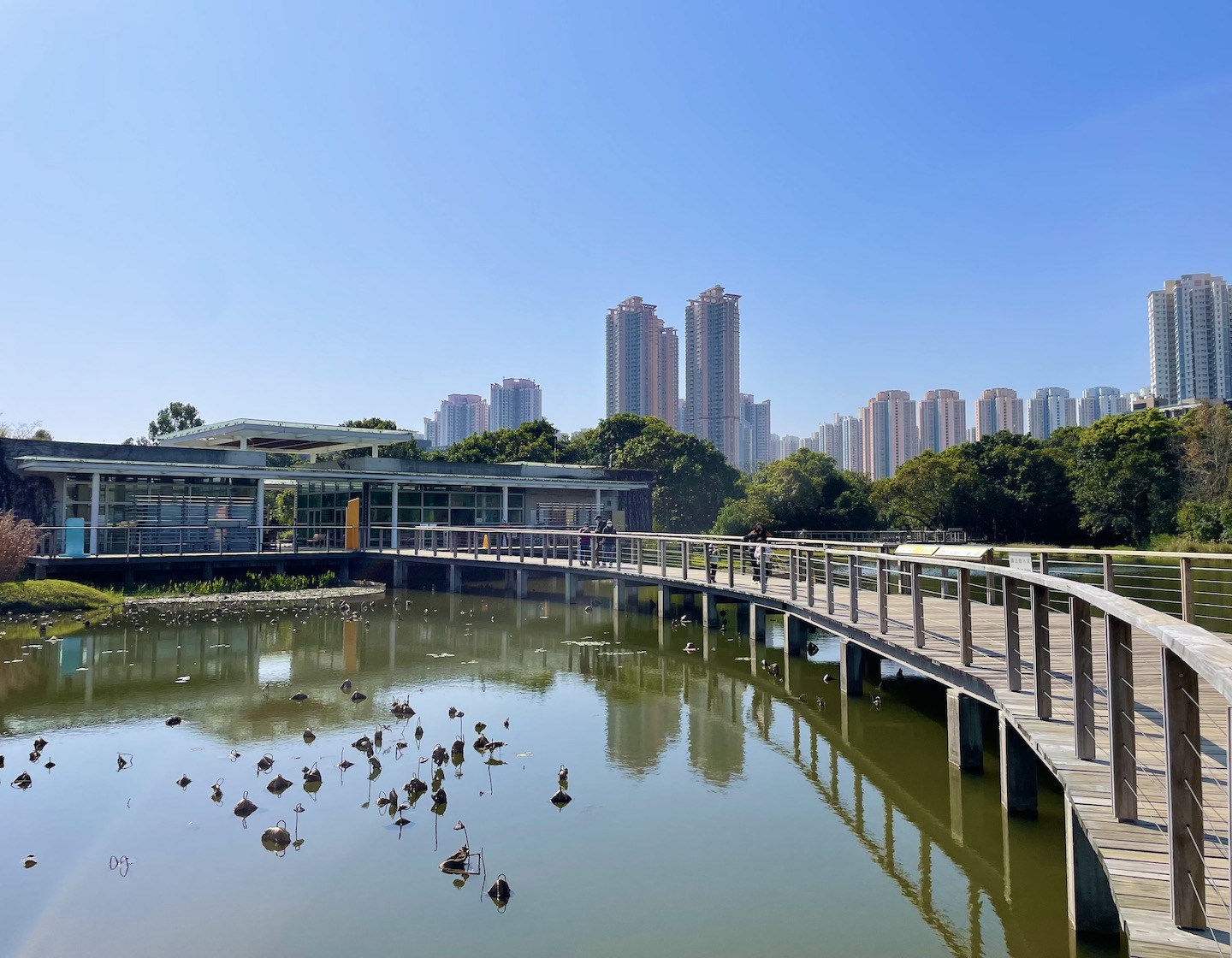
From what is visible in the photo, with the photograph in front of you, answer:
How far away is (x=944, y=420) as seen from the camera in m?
123

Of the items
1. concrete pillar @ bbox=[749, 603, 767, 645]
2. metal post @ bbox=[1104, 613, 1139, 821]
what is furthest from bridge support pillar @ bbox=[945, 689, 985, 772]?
concrete pillar @ bbox=[749, 603, 767, 645]

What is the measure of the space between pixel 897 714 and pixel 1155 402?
105 m

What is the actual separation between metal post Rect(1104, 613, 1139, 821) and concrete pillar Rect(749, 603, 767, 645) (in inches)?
437

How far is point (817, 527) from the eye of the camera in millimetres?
46219

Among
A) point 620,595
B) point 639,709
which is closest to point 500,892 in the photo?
point 639,709

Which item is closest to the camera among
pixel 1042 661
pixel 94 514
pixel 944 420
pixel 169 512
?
pixel 1042 661

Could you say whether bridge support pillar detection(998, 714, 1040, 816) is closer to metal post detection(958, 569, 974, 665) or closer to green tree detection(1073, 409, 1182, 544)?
metal post detection(958, 569, 974, 665)

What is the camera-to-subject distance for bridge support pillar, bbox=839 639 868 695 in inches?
462

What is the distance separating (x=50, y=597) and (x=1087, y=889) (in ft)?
70.9

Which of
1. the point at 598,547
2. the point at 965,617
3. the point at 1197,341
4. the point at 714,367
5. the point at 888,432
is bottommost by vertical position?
the point at 965,617

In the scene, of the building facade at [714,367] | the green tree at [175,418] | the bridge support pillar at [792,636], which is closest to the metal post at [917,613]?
the bridge support pillar at [792,636]

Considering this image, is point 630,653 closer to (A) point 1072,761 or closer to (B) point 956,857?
(B) point 956,857

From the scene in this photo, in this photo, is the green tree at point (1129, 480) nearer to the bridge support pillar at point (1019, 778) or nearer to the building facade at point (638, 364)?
the bridge support pillar at point (1019, 778)

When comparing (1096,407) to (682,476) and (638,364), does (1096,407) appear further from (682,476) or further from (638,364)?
(682,476)
